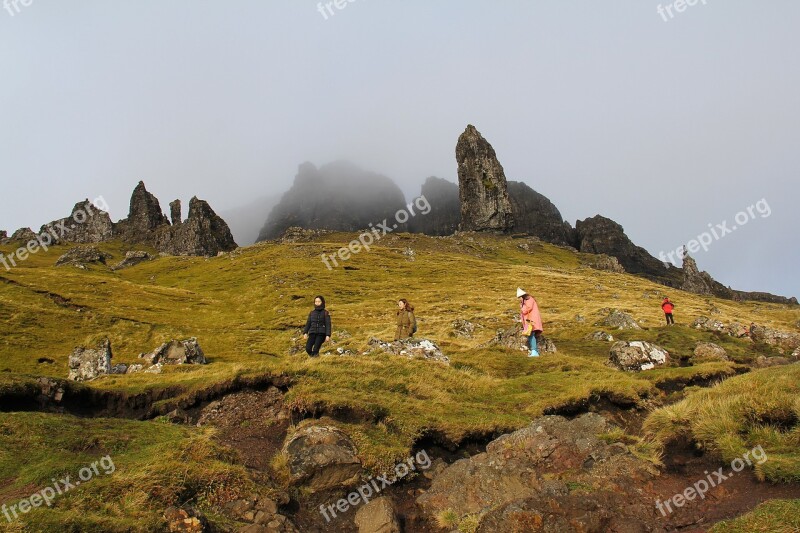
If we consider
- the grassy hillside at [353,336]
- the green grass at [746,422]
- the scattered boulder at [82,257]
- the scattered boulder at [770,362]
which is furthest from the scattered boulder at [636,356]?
the scattered boulder at [82,257]

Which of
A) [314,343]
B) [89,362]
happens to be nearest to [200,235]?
[89,362]

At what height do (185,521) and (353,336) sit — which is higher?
(185,521)

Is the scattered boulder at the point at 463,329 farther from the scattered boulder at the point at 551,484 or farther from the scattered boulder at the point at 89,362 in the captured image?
the scattered boulder at the point at 551,484

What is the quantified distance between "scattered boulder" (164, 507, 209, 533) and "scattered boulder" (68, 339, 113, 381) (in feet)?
75.0

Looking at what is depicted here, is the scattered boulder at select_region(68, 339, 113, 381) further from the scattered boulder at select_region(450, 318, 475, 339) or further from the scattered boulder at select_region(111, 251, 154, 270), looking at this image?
the scattered boulder at select_region(111, 251, 154, 270)

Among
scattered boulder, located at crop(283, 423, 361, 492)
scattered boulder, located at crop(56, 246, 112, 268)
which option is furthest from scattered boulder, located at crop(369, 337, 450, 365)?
scattered boulder, located at crop(56, 246, 112, 268)

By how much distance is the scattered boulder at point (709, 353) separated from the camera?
26594 millimetres

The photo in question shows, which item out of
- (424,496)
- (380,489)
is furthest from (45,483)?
(424,496)

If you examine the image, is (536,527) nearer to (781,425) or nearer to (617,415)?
(781,425)

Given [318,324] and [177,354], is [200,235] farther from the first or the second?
[318,324]

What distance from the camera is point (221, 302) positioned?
79750 millimetres

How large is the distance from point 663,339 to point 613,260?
168389mm

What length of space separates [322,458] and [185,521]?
150 inches

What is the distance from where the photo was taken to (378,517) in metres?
10.4
